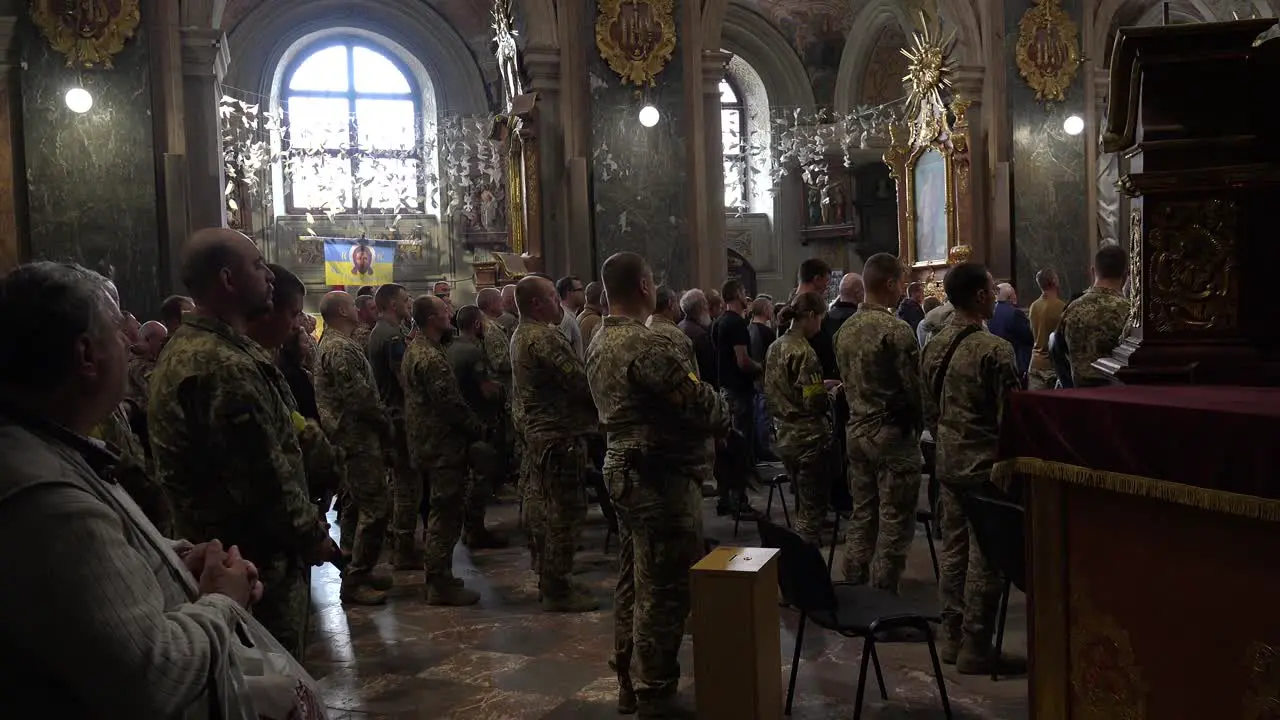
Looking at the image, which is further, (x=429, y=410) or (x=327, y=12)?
(x=327, y=12)

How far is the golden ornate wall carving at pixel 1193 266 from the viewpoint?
9.01ft

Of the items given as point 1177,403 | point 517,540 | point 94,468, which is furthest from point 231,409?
point 517,540

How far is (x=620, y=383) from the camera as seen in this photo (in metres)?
4.11

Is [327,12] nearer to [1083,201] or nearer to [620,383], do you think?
[1083,201]

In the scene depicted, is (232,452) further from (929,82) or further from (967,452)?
(929,82)

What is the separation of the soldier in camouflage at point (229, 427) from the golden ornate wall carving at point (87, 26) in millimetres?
9424

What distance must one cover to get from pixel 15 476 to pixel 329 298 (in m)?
5.02

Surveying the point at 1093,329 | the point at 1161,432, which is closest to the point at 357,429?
the point at 1093,329

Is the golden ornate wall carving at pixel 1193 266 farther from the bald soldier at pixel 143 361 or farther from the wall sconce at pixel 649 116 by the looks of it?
the wall sconce at pixel 649 116

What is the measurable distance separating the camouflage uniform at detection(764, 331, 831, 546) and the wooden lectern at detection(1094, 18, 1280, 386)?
10.8 feet

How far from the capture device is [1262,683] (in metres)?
2.08

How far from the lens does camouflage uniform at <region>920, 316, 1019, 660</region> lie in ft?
14.5

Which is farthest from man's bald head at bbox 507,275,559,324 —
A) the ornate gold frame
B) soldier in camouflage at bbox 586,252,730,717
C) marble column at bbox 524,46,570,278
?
the ornate gold frame

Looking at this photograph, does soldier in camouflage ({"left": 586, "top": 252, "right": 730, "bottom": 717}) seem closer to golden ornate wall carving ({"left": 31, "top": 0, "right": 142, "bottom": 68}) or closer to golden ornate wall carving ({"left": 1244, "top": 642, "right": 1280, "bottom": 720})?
golden ornate wall carving ({"left": 1244, "top": 642, "right": 1280, "bottom": 720})
